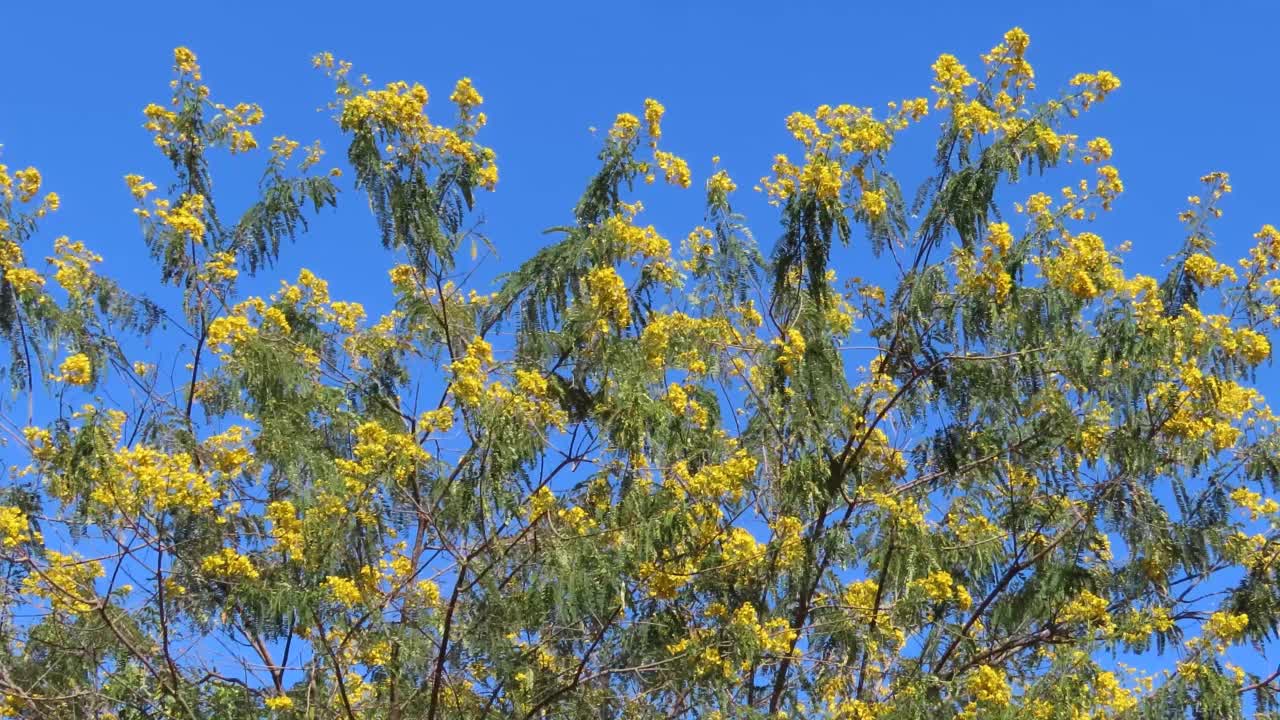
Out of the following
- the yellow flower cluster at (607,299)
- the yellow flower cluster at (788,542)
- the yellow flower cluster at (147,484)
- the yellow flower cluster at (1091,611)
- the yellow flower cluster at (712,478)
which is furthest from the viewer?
the yellow flower cluster at (788,542)

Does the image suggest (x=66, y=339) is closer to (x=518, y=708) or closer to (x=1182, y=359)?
(x=518, y=708)

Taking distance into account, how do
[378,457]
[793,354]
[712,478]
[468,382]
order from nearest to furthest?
1. [468,382]
2. [378,457]
3. [712,478]
4. [793,354]

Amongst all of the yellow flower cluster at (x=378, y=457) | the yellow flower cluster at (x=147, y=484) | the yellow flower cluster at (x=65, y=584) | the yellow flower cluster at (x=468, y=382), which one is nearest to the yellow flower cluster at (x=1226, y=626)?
the yellow flower cluster at (x=468, y=382)

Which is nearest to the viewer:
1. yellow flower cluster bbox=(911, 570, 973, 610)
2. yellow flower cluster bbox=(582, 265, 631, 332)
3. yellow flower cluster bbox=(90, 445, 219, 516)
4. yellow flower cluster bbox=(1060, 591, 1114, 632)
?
yellow flower cluster bbox=(90, 445, 219, 516)

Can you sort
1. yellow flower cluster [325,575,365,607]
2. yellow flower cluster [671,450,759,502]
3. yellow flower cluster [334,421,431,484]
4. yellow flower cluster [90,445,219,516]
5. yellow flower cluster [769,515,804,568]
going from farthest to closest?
yellow flower cluster [769,515,804,568] < yellow flower cluster [671,450,759,502] < yellow flower cluster [334,421,431,484] < yellow flower cluster [325,575,365,607] < yellow flower cluster [90,445,219,516]

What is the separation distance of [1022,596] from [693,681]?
1891 mm

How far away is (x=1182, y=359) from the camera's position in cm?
682

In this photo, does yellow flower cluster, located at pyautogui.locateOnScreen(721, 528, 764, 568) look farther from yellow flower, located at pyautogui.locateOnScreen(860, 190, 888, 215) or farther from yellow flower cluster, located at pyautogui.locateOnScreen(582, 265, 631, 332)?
yellow flower, located at pyautogui.locateOnScreen(860, 190, 888, 215)

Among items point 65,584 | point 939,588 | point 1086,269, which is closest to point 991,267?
point 1086,269

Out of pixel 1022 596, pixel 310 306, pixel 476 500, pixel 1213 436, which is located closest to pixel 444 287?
pixel 310 306

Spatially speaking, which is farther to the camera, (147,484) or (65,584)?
(65,584)

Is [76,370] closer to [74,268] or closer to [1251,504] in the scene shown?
[74,268]

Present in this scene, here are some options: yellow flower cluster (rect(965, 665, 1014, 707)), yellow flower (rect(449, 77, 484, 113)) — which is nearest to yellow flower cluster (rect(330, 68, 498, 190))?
yellow flower (rect(449, 77, 484, 113))

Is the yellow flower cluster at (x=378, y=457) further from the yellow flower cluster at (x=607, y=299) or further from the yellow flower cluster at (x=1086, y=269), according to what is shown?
the yellow flower cluster at (x=1086, y=269)
